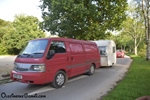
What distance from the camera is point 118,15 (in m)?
16.6

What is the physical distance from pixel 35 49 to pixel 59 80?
174 centimetres

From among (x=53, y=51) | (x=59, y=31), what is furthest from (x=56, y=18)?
(x=53, y=51)

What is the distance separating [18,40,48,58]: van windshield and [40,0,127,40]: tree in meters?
7.49

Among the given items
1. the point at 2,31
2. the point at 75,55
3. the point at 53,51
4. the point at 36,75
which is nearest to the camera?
the point at 36,75

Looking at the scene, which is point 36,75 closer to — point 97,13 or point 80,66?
point 80,66

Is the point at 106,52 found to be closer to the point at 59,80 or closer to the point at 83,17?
the point at 83,17

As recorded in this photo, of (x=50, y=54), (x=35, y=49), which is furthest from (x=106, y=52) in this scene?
(x=35, y=49)

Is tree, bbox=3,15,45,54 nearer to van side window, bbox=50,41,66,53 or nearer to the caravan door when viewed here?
the caravan door

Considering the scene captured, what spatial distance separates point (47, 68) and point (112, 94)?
107 inches

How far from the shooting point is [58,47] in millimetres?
7676

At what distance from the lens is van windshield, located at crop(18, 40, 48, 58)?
23.1 ft

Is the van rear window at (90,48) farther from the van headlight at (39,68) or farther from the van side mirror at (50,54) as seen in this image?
the van headlight at (39,68)

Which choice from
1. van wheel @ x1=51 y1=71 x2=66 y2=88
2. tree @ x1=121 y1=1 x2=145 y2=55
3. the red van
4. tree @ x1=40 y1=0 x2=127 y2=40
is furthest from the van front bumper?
tree @ x1=121 y1=1 x2=145 y2=55

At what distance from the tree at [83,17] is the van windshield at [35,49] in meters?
7.49
